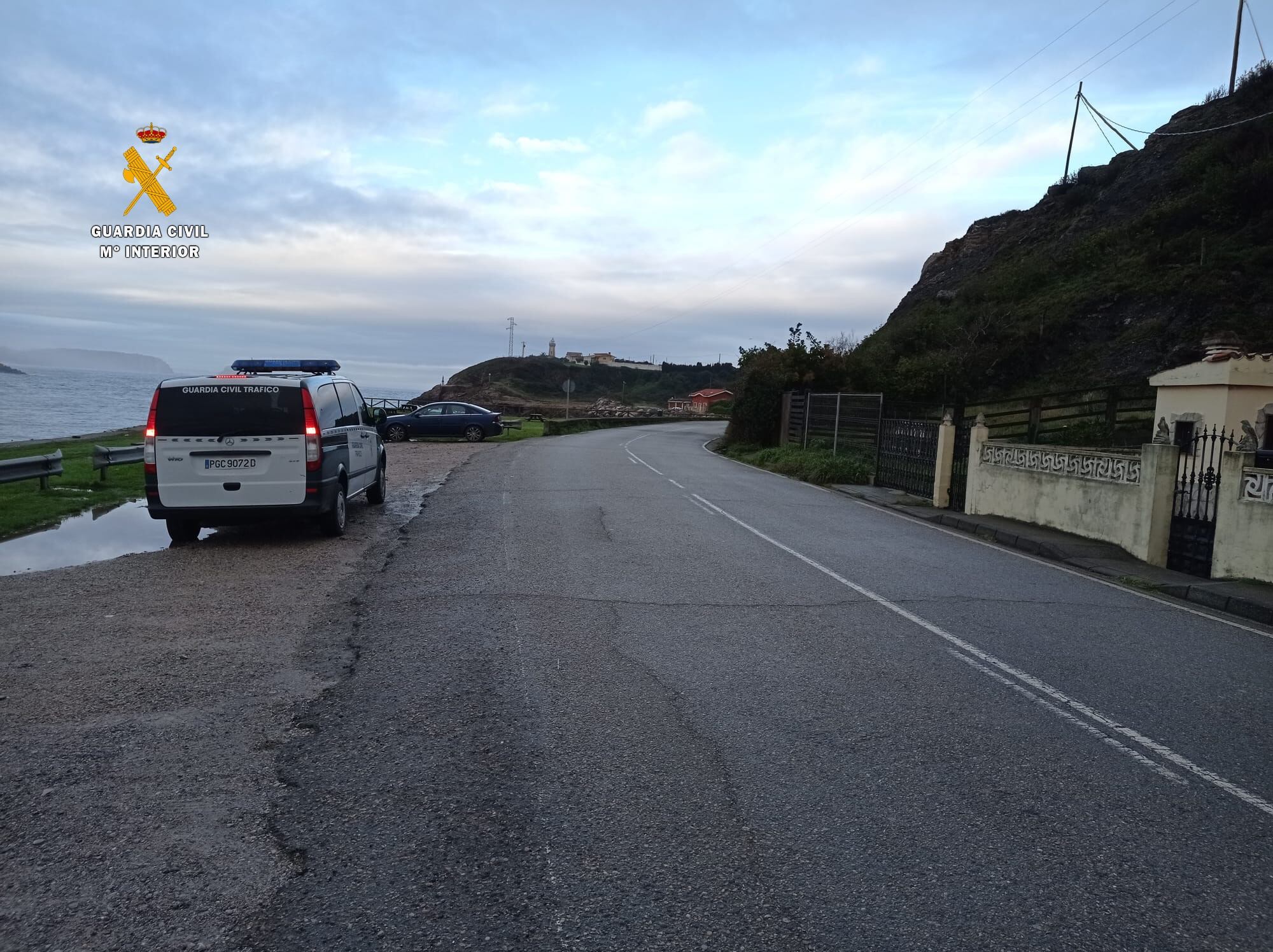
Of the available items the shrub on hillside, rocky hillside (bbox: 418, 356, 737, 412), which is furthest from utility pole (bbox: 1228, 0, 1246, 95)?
rocky hillside (bbox: 418, 356, 737, 412)

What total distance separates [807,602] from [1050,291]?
151 ft

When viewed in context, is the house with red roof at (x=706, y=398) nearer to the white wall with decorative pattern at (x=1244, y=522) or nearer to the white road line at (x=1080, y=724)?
the white wall with decorative pattern at (x=1244, y=522)

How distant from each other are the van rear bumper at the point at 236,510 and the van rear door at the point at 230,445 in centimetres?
4

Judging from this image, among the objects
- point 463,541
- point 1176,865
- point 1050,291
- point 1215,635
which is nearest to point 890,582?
point 1215,635

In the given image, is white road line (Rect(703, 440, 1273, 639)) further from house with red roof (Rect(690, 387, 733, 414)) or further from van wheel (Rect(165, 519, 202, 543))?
house with red roof (Rect(690, 387, 733, 414))

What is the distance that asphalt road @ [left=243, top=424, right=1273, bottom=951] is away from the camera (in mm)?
3176

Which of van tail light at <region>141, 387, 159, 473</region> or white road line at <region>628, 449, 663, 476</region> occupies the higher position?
van tail light at <region>141, 387, 159, 473</region>

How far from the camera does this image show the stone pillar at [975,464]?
53.1 feet

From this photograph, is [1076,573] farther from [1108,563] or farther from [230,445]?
[230,445]

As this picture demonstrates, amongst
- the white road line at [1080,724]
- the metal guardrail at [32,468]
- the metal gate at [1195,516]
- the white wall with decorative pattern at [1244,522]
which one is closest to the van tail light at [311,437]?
the metal guardrail at [32,468]

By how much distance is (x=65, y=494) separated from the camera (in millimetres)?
15227

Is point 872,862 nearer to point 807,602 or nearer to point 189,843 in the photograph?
point 189,843

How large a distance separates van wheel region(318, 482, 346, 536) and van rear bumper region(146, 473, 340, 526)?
0.85 feet

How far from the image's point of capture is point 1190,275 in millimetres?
40031
